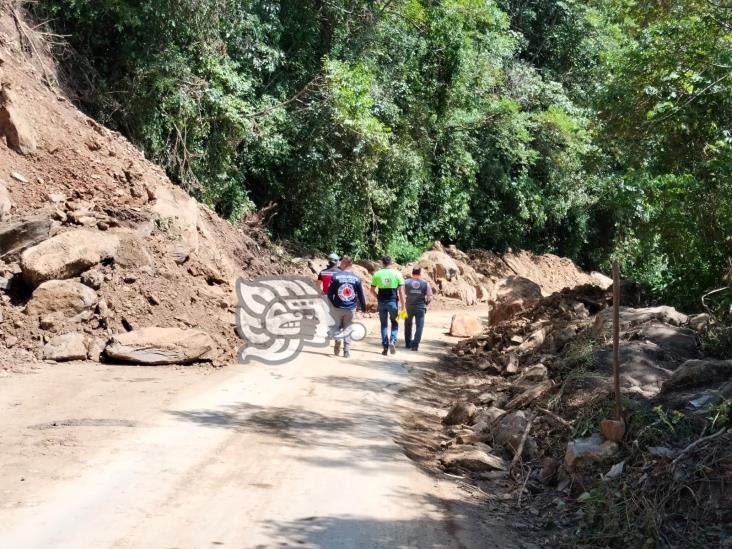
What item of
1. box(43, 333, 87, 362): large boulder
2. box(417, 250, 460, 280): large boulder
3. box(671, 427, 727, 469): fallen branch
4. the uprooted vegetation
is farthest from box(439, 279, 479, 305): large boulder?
box(671, 427, 727, 469): fallen branch

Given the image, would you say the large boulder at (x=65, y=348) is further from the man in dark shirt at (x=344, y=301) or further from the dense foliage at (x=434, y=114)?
the dense foliage at (x=434, y=114)

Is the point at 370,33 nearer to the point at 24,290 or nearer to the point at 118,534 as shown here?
the point at 24,290

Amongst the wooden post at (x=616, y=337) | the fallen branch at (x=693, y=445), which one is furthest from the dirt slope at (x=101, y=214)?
the fallen branch at (x=693, y=445)

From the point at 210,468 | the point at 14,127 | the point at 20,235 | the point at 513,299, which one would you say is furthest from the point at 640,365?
the point at 14,127

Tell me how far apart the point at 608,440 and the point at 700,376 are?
135 cm

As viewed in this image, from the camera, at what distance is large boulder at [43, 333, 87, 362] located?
38.3 feet

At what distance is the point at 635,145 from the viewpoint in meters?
17.2

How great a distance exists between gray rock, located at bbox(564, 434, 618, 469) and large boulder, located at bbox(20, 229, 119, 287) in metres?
8.03

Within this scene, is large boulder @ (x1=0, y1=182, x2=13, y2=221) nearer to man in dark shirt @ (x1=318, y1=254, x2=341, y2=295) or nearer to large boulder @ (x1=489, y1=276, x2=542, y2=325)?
man in dark shirt @ (x1=318, y1=254, x2=341, y2=295)

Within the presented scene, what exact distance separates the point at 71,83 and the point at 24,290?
7836mm

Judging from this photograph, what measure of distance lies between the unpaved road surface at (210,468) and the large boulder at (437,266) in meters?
16.5

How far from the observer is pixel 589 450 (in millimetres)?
7723

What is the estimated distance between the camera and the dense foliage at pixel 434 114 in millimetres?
15781

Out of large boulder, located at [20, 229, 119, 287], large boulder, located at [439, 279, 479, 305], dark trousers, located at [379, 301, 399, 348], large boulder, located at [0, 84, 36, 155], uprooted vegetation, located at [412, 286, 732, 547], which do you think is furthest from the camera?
large boulder, located at [439, 279, 479, 305]
